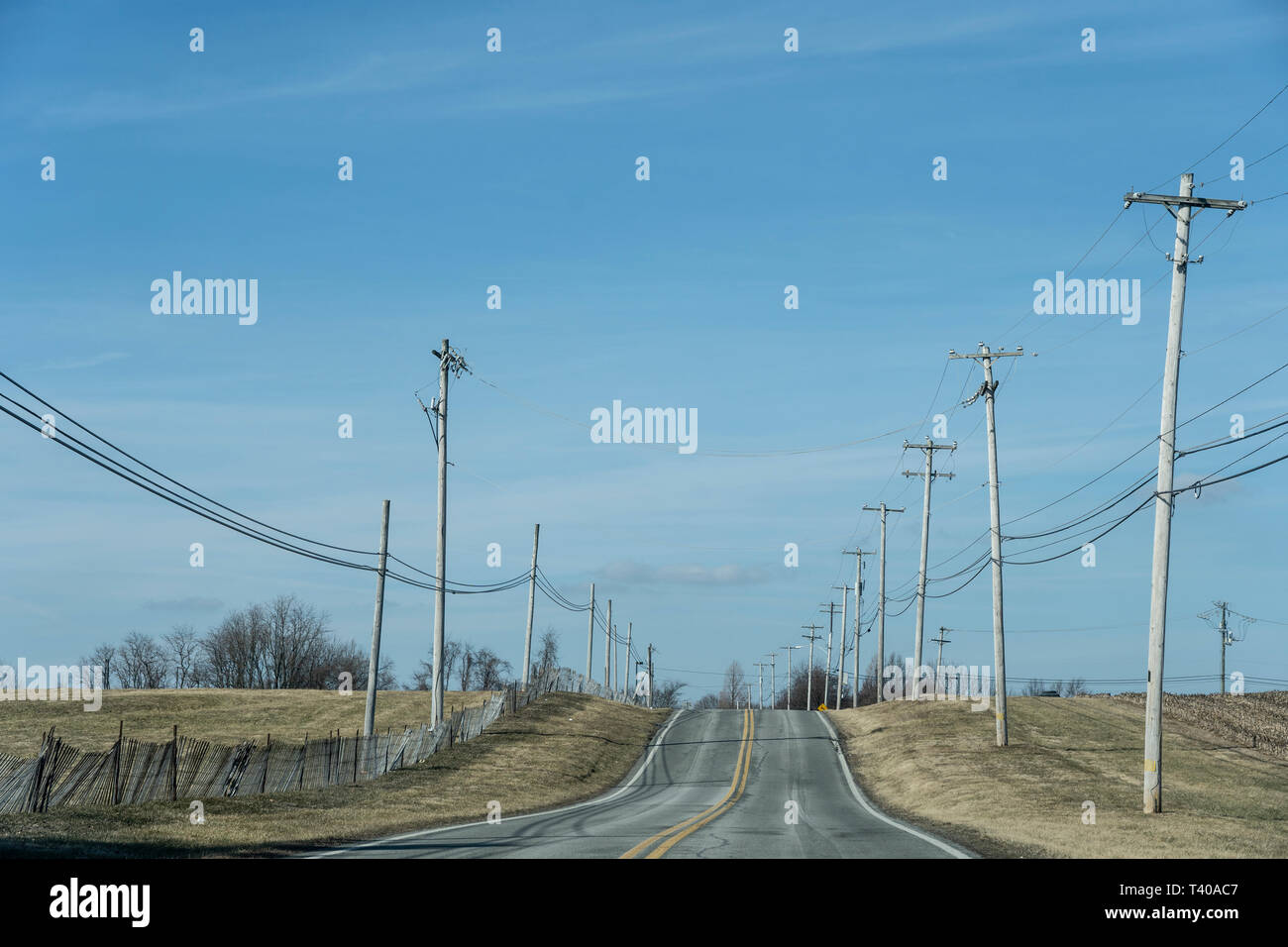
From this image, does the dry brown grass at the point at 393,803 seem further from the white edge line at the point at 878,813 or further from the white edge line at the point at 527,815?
the white edge line at the point at 878,813

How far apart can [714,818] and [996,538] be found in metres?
20.5

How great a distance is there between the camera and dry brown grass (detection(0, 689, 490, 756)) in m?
62.0

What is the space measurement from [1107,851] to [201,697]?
72214 millimetres

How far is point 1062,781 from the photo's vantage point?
35.2 meters

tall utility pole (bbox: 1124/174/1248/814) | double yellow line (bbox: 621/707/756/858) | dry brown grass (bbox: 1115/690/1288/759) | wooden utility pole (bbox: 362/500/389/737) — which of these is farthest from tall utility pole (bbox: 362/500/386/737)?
dry brown grass (bbox: 1115/690/1288/759)

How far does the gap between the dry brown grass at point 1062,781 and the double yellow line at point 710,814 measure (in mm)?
4456

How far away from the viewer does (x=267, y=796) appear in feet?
93.3

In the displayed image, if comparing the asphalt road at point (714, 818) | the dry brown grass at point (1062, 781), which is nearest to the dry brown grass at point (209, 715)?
the asphalt road at point (714, 818)

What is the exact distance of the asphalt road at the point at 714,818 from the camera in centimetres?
1769

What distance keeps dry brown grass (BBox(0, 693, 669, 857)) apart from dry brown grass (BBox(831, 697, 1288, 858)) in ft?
35.7
